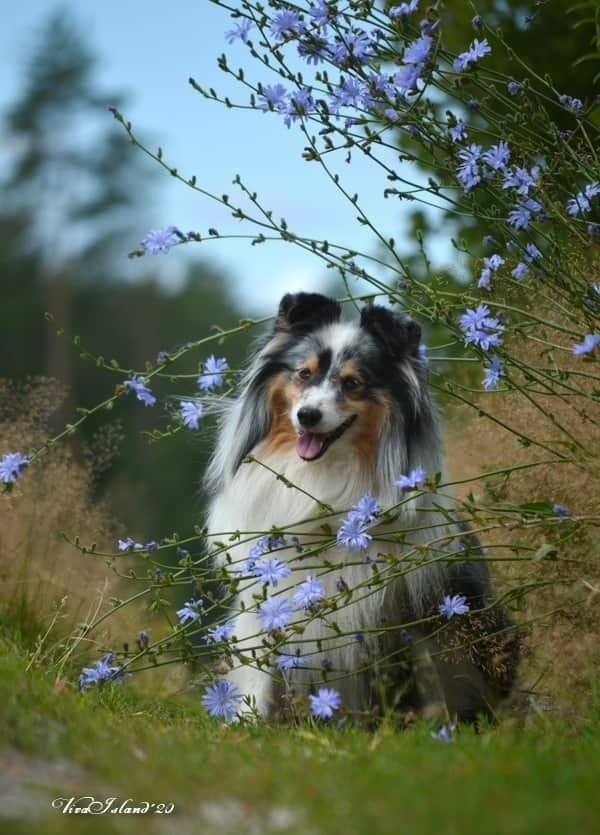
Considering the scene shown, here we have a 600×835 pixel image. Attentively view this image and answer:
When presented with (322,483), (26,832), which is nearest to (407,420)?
(322,483)

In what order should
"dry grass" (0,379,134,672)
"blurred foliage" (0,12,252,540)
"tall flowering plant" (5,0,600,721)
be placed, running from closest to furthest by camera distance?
"tall flowering plant" (5,0,600,721) → "dry grass" (0,379,134,672) → "blurred foliage" (0,12,252,540)

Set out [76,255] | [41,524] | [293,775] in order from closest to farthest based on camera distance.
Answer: [293,775], [41,524], [76,255]

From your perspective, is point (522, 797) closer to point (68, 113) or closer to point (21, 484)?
point (21, 484)

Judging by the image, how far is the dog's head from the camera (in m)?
5.28

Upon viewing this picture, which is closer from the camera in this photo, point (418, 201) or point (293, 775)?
point (293, 775)

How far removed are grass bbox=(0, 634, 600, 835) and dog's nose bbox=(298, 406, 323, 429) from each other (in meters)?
1.44

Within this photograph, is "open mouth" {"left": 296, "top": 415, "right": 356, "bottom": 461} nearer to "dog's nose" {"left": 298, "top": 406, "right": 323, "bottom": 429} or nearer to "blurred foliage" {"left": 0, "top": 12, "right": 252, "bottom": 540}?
"dog's nose" {"left": 298, "top": 406, "right": 323, "bottom": 429}

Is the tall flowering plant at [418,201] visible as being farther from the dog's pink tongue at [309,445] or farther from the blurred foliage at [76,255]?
the blurred foliage at [76,255]

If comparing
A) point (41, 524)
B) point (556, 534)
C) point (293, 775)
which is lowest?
point (293, 775)

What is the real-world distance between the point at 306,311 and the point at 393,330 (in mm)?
463

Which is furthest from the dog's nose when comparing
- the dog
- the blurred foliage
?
the blurred foliage

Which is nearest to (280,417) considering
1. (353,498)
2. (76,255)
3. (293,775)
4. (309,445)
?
(309,445)

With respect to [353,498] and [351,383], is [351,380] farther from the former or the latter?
[353,498]

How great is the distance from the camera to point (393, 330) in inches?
209
